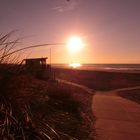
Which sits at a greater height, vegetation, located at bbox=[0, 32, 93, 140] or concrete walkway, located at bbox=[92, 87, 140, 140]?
vegetation, located at bbox=[0, 32, 93, 140]

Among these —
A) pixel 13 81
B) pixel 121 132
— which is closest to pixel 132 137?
pixel 121 132

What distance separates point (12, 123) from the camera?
2682 millimetres

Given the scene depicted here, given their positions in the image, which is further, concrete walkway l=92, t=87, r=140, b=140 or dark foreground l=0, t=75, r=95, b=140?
concrete walkway l=92, t=87, r=140, b=140

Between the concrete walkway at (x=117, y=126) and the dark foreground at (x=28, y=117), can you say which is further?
the concrete walkway at (x=117, y=126)

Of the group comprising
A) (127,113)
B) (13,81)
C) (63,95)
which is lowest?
(127,113)

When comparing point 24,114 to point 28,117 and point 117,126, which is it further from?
point 117,126

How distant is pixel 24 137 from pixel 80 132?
7.10 feet

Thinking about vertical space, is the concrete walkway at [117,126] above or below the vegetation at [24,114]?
below

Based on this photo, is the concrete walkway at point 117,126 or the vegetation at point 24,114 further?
the concrete walkway at point 117,126

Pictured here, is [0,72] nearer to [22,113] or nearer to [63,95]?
[22,113]

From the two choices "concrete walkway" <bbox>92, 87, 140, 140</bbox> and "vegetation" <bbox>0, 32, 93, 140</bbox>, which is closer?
"vegetation" <bbox>0, 32, 93, 140</bbox>

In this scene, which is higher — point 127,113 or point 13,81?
point 13,81

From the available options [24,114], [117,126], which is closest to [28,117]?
[24,114]

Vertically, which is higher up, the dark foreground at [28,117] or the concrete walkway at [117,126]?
the dark foreground at [28,117]
